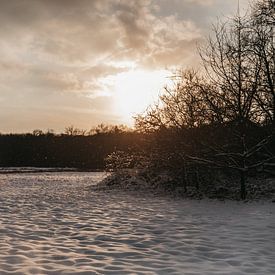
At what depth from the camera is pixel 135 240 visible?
9477 millimetres

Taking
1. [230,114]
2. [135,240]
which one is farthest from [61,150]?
[135,240]

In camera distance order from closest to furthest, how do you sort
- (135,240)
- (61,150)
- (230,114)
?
1. (135,240)
2. (230,114)
3. (61,150)

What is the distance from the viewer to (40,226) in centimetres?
1115

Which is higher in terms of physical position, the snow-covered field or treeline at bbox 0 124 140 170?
treeline at bbox 0 124 140 170

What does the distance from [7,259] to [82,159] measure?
6282 cm

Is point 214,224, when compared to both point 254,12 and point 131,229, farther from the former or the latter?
point 254,12

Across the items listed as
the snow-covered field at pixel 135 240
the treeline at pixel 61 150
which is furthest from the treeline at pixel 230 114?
the treeline at pixel 61 150

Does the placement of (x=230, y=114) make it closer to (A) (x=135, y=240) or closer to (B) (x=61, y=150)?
(A) (x=135, y=240)

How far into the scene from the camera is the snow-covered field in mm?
7230

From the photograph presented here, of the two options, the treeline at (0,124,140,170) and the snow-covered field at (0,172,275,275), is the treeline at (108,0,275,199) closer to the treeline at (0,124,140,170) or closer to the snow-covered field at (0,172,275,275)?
the snow-covered field at (0,172,275,275)

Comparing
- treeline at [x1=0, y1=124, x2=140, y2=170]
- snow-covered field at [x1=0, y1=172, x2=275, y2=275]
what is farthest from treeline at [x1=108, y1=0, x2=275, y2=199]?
treeline at [x1=0, y1=124, x2=140, y2=170]

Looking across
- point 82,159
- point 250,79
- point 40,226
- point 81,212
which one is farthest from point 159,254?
point 82,159

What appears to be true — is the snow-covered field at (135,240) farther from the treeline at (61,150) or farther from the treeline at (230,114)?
the treeline at (61,150)

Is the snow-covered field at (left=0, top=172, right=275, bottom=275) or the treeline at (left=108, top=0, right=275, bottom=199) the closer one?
the snow-covered field at (left=0, top=172, right=275, bottom=275)
